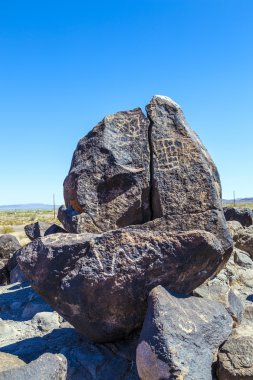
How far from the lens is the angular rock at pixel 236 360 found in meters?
3.42

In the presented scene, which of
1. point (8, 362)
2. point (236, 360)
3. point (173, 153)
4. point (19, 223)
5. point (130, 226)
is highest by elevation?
point (173, 153)

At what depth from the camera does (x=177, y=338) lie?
10.8 ft

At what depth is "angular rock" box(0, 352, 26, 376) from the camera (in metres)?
3.26

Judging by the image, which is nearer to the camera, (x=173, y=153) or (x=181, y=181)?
(x=181, y=181)

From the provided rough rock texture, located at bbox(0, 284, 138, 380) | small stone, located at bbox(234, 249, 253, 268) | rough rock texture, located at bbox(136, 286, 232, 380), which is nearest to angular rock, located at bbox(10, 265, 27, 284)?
rough rock texture, located at bbox(0, 284, 138, 380)

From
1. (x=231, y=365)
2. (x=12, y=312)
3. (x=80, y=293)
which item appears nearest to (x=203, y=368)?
(x=231, y=365)

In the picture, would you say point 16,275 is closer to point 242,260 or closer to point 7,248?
point 7,248

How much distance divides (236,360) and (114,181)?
2.38 meters

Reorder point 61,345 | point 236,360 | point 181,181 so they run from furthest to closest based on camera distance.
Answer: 1. point 181,181
2. point 61,345
3. point 236,360

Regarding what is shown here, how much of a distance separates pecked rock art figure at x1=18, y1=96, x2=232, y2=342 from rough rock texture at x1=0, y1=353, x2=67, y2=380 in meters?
0.64

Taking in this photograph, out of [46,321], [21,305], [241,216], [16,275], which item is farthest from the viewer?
[241,216]

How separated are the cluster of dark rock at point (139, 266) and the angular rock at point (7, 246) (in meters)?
4.40

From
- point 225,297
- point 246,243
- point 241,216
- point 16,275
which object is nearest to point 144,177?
point 225,297

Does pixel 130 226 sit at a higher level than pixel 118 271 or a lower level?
higher
